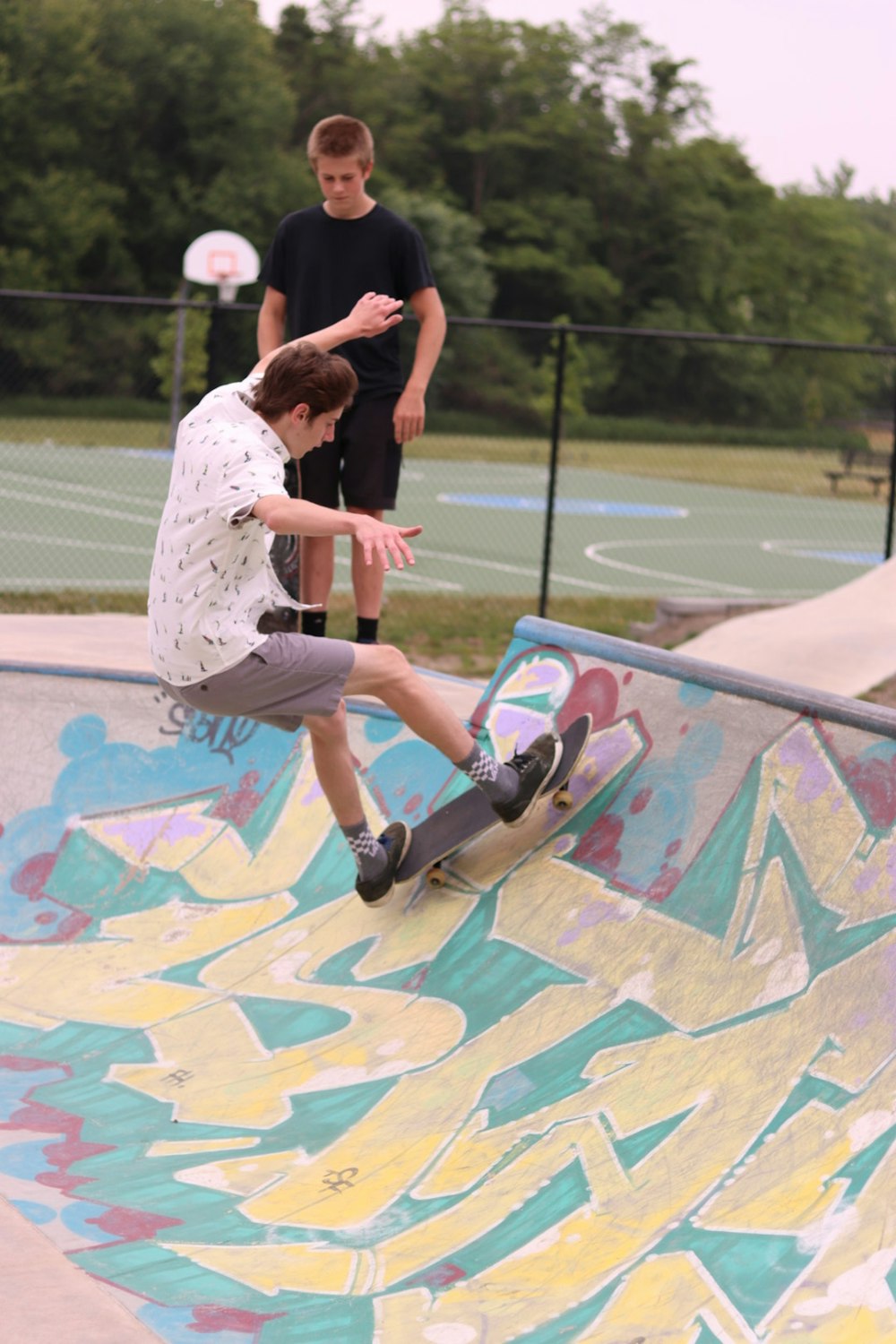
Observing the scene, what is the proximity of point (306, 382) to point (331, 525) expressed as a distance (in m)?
0.52

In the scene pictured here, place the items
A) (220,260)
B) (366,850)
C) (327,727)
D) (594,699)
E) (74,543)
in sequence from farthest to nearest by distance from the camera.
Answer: (220,260) → (74,543) → (594,699) → (366,850) → (327,727)

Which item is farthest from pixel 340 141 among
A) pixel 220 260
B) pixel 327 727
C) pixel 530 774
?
pixel 220 260

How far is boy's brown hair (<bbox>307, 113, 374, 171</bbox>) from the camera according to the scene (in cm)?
566

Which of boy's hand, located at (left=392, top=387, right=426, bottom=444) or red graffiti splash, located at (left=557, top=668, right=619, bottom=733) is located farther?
boy's hand, located at (left=392, top=387, right=426, bottom=444)

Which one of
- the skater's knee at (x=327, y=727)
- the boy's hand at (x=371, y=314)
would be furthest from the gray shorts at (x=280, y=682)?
the boy's hand at (x=371, y=314)

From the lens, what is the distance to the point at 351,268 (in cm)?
607

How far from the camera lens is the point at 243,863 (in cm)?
543

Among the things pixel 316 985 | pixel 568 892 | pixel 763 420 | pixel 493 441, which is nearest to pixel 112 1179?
pixel 316 985

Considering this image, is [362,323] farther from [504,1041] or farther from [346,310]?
[504,1041]

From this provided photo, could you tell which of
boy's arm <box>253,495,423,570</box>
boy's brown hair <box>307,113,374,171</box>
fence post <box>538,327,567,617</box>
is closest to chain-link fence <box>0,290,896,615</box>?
fence post <box>538,327,567,617</box>

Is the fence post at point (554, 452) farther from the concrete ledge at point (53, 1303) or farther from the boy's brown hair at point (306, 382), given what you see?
the concrete ledge at point (53, 1303)

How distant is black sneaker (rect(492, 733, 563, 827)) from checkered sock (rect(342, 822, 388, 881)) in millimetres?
403

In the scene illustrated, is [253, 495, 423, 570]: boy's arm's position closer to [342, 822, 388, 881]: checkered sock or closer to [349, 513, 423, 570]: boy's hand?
[349, 513, 423, 570]: boy's hand

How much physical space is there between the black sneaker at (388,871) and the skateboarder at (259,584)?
0.39 m
